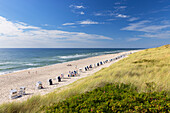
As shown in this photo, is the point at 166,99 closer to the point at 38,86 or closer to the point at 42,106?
the point at 42,106

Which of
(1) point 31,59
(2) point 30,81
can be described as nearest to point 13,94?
(2) point 30,81

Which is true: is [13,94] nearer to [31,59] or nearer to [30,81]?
[30,81]

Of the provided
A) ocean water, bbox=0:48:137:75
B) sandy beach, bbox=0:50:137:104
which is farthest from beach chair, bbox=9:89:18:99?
ocean water, bbox=0:48:137:75

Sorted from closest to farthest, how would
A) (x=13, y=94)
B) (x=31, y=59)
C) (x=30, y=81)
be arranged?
1. (x=13, y=94)
2. (x=30, y=81)
3. (x=31, y=59)

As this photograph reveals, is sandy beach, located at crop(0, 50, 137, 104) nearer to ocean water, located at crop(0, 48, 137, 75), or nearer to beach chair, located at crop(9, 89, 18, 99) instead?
beach chair, located at crop(9, 89, 18, 99)

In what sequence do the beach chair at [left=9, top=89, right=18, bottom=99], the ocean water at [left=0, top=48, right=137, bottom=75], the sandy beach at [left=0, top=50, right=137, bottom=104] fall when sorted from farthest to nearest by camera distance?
the ocean water at [left=0, top=48, right=137, bottom=75] < the sandy beach at [left=0, top=50, right=137, bottom=104] < the beach chair at [left=9, top=89, right=18, bottom=99]

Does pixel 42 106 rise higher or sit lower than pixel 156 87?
lower

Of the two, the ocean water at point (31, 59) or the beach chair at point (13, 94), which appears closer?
the beach chair at point (13, 94)

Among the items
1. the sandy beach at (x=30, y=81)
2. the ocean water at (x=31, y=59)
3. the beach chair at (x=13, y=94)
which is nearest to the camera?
the beach chair at (x=13, y=94)

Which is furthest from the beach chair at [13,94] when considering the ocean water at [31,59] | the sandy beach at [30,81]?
the ocean water at [31,59]

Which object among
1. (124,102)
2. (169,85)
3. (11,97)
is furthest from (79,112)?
(11,97)

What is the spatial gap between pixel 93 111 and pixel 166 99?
2292 mm

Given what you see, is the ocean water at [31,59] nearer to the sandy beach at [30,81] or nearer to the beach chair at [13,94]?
the sandy beach at [30,81]

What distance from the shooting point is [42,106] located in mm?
3402
